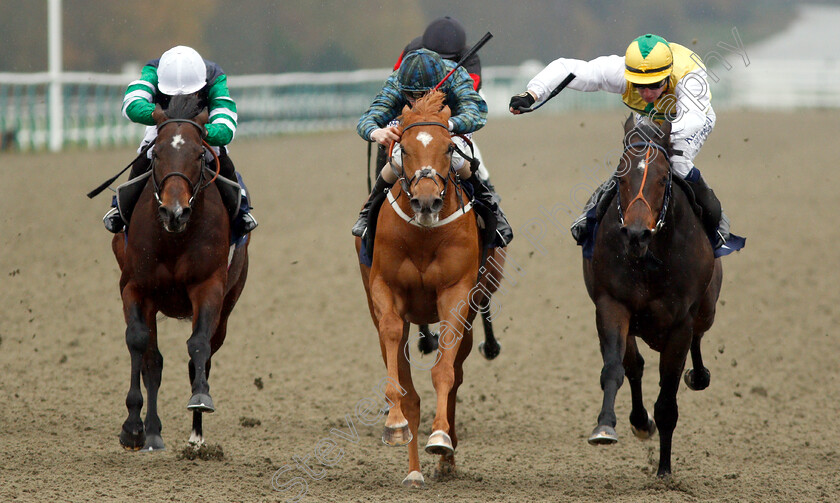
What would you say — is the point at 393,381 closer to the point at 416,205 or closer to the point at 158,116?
the point at 416,205

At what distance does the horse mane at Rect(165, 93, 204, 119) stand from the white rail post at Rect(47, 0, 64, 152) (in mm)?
13737

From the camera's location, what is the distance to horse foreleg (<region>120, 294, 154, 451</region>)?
19.2 ft

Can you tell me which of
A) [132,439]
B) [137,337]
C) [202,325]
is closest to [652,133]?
[202,325]

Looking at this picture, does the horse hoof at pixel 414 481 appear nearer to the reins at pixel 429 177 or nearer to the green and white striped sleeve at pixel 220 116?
the reins at pixel 429 177

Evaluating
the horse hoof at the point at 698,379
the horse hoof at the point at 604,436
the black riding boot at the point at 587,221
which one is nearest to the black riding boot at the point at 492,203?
the black riding boot at the point at 587,221

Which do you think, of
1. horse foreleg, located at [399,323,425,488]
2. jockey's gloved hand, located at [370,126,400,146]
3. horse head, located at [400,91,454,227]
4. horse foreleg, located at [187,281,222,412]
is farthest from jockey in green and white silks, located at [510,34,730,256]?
horse foreleg, located at [187,281,222,412]

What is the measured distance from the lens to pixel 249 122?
941 inches

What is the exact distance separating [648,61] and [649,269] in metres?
1.09

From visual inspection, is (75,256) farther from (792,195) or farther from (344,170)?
(792,195)

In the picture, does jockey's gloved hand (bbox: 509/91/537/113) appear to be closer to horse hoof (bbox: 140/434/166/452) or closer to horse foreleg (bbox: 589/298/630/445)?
horse foreleg (bbox: 589/298/630/445)

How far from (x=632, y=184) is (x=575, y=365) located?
13.6 feet

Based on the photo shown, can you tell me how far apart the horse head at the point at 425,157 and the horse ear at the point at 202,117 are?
1249 millimetres

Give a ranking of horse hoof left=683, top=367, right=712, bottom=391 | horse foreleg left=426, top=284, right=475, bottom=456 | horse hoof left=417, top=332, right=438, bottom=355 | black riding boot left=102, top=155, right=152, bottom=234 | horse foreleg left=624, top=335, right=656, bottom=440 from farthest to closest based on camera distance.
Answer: horse hoof left=417, top=332, right=438, bottom=355 < horse hoof left=683, top=367, right=712, bottom=391 < horse foreleg left=624, top=335, right=656, bottom=440 < black riding boot left=102, top=155, right=152, bottom=234 < horse foreleg left=426, top=284, right=475, bottom=456

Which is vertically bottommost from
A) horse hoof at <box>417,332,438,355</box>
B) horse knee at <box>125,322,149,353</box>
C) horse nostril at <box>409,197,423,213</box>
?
horse knee at <box>125,322,149,353</box>
